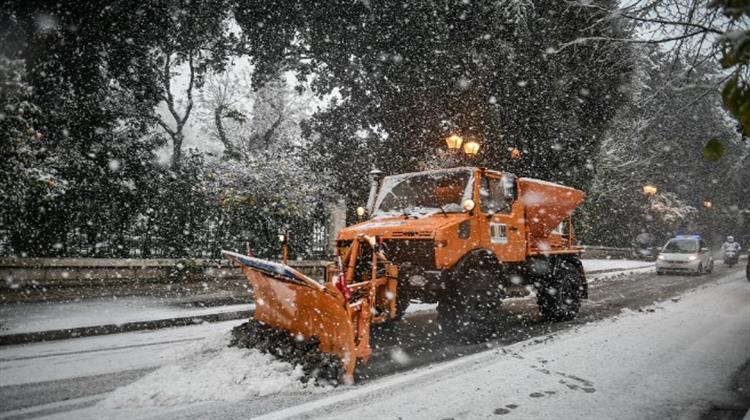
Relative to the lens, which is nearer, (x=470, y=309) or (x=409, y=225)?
(x=470, y=309)

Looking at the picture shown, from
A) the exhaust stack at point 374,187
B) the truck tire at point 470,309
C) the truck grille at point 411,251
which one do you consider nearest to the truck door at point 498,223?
the truck tire at point 470,309

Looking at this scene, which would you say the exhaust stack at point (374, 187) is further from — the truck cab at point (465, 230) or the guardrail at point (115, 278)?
the guardrail at point (115, 278)

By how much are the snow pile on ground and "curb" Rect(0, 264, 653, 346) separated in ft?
9.73

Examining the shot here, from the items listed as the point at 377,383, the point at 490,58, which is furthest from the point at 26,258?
the point at 490,58

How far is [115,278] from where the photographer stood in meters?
10.1

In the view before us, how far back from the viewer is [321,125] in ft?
60.1

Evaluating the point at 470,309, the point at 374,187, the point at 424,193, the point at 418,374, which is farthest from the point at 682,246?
the point at 418,374

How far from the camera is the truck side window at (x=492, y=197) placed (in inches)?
275

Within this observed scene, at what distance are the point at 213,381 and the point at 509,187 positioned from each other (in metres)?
5.12

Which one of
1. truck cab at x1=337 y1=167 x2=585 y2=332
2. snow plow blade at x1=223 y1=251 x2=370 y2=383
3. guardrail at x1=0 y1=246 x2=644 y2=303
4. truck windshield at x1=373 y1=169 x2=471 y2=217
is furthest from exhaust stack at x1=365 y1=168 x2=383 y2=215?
guardrail at x1=0 y1=246 x2=644 y2=303

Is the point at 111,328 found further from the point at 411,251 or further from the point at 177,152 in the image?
the point at 177,152

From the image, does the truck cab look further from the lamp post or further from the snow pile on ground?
the lamp post

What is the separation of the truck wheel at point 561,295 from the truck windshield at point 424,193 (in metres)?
2.76

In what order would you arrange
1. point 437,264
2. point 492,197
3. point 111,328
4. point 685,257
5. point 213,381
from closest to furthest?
point 213,381 < point 437,264 < point 111,328 < point 492,197 < point 685,257
